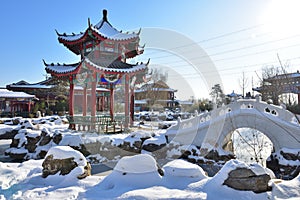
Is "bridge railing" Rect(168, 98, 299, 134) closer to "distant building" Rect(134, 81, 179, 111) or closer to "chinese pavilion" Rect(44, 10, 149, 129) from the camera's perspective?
"chinese pavilion" Rect(44, 10, 149, 129)

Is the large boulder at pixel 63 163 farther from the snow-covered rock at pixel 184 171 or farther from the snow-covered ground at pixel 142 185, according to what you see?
the snow-covered rock at pixel 184 171

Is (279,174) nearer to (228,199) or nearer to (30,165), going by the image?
(228,199)

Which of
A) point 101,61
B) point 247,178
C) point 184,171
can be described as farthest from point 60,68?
point 247,178

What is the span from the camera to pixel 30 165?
6.46 m

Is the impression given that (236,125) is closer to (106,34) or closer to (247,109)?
(247,109)

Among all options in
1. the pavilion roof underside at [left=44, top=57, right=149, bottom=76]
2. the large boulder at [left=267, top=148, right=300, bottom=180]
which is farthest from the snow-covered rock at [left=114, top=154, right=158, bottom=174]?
the pavilion roof underside at [left=44, top=57, right=149, bottom=76]

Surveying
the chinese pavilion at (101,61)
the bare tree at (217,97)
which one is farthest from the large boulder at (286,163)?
the chinese pavilion at (101,61)

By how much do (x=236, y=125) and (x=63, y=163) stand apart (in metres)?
7.80

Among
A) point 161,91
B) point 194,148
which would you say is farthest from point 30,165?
point 161,91

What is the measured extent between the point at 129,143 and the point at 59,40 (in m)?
7.73

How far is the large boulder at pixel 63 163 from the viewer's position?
203 inches

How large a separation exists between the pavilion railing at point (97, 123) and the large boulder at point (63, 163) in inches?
225

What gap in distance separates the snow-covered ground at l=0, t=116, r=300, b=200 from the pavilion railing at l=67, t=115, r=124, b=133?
5.55 m

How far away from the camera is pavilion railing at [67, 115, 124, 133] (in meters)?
11.1
